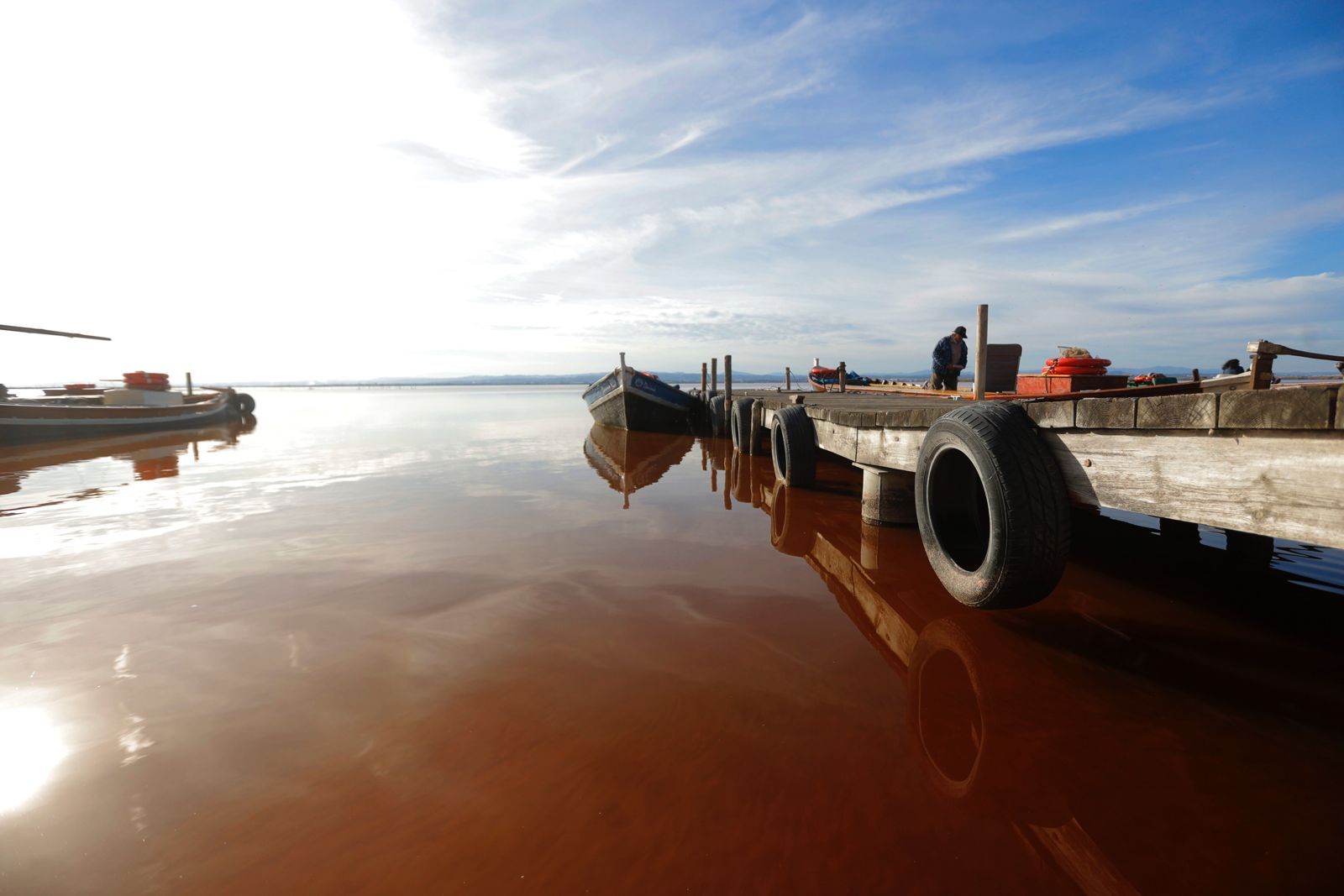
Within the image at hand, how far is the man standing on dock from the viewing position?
1268 cm

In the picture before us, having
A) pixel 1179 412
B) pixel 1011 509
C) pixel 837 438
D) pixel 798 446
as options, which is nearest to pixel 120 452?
pixel 798 446

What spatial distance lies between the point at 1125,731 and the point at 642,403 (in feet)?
60.2

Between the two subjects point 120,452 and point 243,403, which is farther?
point 243,403

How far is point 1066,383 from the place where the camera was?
27.9 feet

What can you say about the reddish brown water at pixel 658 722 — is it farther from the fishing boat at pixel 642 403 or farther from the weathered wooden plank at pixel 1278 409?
the fishing boat at pixel 642 403

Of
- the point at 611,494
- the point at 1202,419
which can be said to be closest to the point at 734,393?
the point at 611,494

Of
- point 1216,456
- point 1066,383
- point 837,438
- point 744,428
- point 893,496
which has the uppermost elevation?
point 1066,383

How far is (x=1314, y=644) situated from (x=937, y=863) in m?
3.64

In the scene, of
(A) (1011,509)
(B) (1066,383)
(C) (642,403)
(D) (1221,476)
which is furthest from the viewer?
(C) (642,403)

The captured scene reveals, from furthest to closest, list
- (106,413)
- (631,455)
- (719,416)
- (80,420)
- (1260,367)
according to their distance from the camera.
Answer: (106,413)
(80,420)
(719,416)
(631,455)
(1260,367)

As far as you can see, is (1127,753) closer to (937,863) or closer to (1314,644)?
(937,863)

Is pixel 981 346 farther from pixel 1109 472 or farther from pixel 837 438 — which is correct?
pixel 1109 472

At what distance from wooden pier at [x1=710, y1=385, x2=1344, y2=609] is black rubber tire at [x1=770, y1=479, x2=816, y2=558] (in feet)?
4.99

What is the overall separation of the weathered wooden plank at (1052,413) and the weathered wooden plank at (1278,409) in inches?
32.9
